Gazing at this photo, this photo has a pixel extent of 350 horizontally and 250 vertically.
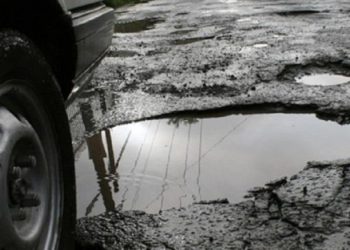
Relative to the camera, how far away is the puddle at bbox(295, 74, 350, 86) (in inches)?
200

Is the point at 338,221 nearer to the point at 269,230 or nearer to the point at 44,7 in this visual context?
the point at 269,230

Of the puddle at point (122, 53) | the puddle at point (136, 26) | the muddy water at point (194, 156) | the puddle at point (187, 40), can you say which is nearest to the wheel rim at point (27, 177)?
the muddy water at point (194, 156)

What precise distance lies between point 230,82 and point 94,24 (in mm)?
2904

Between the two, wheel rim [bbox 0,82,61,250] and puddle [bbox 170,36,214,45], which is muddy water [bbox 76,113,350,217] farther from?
puddle [bbox 170,36,214,45]

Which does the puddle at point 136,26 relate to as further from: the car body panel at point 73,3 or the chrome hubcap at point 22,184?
the chrome hubcap at point 22,184

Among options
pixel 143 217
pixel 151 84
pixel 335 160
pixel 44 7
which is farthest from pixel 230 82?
pixel 44 7

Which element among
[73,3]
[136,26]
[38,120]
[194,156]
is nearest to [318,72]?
[194,156]

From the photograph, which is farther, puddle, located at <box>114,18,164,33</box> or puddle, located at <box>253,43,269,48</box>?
puddle, located at <box>114,18,164,33</box>

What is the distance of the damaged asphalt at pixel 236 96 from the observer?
254 cm

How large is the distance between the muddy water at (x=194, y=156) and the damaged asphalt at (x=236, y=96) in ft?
0.61

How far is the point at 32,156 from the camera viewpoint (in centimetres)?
194

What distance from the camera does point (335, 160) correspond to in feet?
10.9

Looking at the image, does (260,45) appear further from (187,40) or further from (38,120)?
(38,120)

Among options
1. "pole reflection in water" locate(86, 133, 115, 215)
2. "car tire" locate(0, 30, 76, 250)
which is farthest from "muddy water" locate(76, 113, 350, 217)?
"car tire" locate(0, 30, 76, 250)
